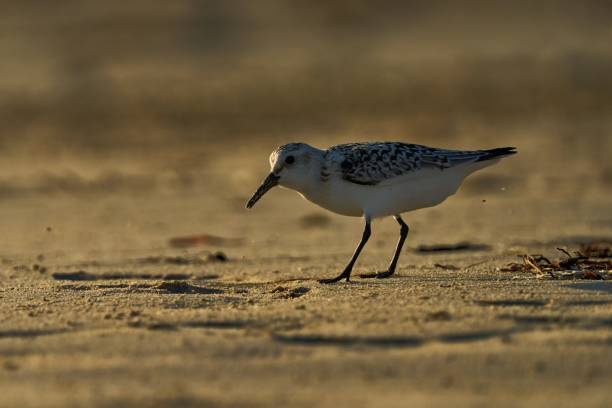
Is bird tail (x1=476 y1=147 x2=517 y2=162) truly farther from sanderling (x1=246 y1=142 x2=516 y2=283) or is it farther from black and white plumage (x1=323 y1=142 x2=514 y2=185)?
sanderling (x1=246 y1=142 x2=516 y2=283)

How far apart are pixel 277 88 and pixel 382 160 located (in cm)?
1736

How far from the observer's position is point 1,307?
19.8ft

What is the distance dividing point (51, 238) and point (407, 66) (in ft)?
56.7

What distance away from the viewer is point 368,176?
711cm

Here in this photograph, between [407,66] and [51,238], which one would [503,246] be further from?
[407,66]

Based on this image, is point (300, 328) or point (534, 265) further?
point (534, 265)

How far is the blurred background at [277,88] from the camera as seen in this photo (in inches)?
629

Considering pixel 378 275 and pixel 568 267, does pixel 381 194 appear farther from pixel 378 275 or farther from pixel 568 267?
pixel 568 267

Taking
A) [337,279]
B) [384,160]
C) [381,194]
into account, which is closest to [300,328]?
[337,279]

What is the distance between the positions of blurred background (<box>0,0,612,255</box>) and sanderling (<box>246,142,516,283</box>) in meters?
5.30

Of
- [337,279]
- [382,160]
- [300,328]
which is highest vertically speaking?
[382,160]

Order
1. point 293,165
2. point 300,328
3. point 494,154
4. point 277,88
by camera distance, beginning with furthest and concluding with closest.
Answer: point 277,88, point 494,154, point 293,165, point 300,328

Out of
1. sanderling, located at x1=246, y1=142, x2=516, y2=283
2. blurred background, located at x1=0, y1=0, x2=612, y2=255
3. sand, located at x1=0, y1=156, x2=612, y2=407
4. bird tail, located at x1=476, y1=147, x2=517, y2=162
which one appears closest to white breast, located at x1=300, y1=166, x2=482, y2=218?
sanderling, located at x1=246, y1=142, x2=516, y2=283

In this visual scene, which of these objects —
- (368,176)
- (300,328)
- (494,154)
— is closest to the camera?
(300,328)
